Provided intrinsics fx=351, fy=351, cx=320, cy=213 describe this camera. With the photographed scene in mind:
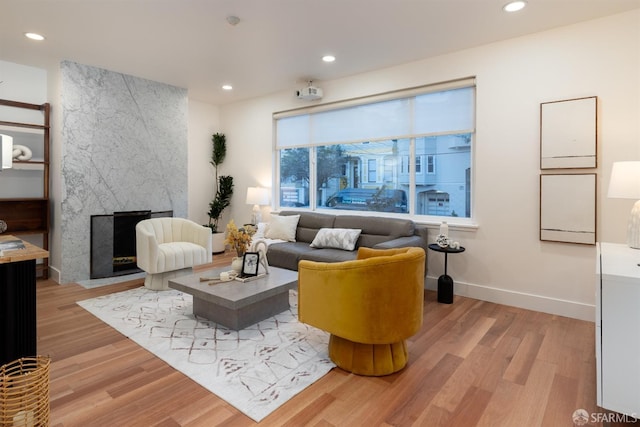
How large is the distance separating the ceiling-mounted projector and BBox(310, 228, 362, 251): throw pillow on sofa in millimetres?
1958

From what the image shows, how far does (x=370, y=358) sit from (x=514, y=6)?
3090mm

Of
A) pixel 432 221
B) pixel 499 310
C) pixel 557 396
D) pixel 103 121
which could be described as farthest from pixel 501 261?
pixel 103 121

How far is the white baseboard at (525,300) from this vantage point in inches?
131

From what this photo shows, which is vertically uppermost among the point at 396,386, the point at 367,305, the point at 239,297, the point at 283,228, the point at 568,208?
the point at 568,208

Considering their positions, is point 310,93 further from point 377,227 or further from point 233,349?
point 233,349

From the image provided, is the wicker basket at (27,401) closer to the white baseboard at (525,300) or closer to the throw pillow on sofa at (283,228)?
the throw pillow on sofa at (283,228)

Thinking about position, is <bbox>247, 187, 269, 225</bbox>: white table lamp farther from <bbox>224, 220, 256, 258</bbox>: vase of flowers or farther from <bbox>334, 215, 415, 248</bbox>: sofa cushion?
<bbox>224, 220, 256, 258</bbox>: vase of flowers

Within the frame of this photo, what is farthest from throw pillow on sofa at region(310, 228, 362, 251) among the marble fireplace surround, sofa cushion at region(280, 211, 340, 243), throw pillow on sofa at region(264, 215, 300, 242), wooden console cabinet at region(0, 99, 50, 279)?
wooden console cabinet at region(0, 99, 50, 279)

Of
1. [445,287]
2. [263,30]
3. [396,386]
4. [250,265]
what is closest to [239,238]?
[250,265]

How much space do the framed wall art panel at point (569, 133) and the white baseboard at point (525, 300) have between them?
4.33 feet

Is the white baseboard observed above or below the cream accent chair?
below

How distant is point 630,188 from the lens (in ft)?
8.25

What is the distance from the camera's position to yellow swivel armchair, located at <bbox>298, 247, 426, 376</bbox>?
7.11 ft

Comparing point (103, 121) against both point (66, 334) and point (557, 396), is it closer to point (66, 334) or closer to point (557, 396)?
point (66, 334)
